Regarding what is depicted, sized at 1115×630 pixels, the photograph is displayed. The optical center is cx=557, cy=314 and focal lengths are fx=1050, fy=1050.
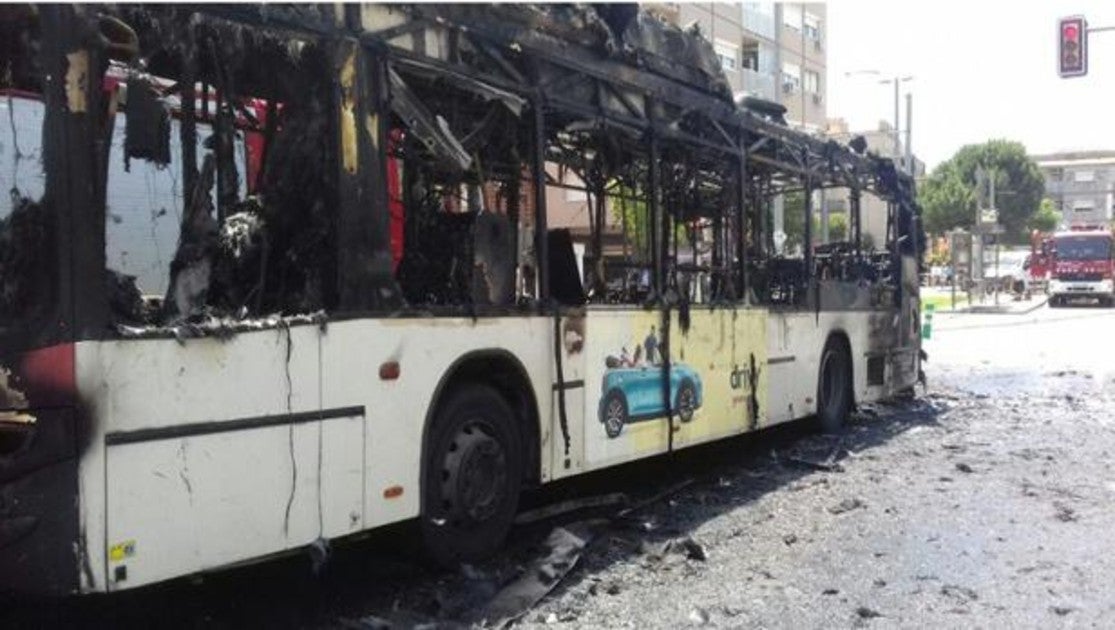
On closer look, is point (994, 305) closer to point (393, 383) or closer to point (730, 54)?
point (730, 54)

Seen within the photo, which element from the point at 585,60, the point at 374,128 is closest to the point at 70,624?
the point at 374,128

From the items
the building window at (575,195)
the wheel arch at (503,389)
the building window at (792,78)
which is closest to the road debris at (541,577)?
the wheel arch at (503,389)

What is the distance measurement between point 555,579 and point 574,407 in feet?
4.06

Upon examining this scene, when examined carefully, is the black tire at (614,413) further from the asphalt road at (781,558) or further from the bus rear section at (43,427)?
the bus rear section at (43,427)

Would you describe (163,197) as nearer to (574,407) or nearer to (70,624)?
(70,624)

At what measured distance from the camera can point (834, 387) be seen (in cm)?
1107

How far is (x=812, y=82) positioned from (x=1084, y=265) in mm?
17424

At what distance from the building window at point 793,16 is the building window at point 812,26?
77cm

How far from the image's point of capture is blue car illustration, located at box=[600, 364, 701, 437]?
21.7ft

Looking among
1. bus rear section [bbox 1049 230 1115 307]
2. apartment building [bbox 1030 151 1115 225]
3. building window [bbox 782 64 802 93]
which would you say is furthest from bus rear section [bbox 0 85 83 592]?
apartment building [bbox 1030 151 1115 225]

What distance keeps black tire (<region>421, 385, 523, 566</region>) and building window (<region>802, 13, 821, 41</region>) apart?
5032 cm

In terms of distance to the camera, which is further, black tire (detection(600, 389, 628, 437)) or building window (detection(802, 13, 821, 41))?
building window (detection(802, 13, 821, 41))

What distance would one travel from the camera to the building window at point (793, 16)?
49.6 metres

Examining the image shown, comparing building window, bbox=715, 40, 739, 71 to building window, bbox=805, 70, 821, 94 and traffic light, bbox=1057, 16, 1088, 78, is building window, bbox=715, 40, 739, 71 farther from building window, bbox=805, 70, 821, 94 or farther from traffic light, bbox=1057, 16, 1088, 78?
traffic light, bbox=1057, 16, 1088, 78
